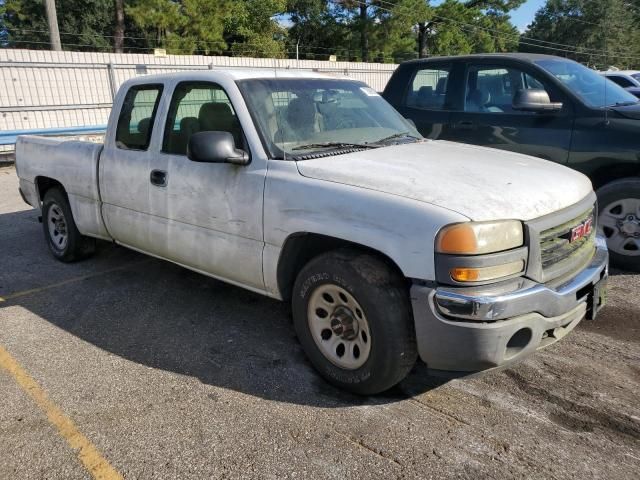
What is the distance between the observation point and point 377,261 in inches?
117

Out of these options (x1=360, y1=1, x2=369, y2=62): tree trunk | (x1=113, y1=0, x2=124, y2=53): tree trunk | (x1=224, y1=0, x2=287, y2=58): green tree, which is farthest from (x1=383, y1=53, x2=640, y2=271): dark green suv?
(x1=360, y1=1, x2=369, y2=62): tree trunk

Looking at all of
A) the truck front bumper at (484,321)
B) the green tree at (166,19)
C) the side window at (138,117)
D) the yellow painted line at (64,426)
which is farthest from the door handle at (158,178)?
the green tree at (166,19)

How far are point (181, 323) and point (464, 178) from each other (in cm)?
247

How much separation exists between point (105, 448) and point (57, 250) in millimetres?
3630

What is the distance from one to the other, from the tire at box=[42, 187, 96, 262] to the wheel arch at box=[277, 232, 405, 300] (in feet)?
9.63

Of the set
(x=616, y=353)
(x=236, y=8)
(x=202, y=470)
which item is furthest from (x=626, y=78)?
(x=236, y=8)

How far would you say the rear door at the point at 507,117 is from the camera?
5.32 meters

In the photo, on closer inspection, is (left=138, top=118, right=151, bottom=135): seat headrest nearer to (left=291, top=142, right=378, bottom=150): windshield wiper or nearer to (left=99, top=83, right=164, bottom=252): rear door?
(left=99, top=83, right=164, bottom=252): rear door

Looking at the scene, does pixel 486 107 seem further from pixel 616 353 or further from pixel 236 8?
pixel 236 8

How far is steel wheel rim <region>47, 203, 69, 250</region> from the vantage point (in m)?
5.68

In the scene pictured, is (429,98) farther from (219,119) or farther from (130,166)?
(130,166)

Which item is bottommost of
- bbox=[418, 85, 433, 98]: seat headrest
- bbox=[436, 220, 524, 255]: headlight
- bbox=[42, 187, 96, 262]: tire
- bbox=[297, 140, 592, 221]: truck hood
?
bbox=[42, 187, 96, 262]: tire

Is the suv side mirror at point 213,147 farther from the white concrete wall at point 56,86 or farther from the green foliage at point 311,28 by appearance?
the green foliage at point 311,28

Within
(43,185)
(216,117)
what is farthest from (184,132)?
(43,185)
